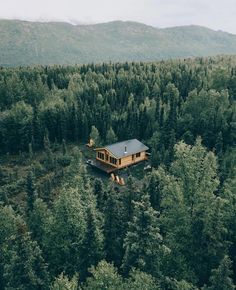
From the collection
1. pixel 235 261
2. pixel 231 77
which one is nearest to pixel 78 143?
pixel 231 77

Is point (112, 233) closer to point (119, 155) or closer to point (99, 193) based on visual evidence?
point (99, 193)

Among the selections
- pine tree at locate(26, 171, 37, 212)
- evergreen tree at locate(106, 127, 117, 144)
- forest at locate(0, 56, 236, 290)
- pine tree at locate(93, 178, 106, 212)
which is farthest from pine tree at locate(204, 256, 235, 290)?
evergreen tree at locate(106, 127, 117, 144)

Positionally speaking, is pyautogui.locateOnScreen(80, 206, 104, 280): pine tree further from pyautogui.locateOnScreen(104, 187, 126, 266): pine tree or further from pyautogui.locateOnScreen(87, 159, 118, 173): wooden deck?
pyautogui.locateOnScreen(87, 159, 118, 173): wooden deck

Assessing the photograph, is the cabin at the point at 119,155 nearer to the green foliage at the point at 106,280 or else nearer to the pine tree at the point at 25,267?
the pine tree at the point at 25,267

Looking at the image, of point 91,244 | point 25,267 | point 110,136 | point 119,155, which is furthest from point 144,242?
point 110,136

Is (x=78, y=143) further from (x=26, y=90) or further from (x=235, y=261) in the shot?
(x=235, y=261)

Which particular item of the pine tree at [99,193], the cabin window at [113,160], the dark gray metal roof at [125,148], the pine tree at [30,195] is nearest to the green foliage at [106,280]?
the pine tree at [99,193]
